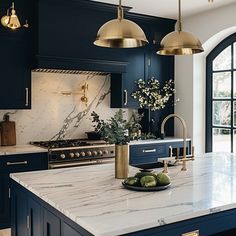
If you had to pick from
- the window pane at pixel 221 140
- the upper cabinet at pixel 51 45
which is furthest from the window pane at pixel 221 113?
the upper cabinet at pixel 51 45

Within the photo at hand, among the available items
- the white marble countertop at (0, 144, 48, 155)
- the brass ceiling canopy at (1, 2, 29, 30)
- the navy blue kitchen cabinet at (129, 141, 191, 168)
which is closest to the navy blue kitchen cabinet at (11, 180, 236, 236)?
the white marble countertop at (0, 144, 48, 155)

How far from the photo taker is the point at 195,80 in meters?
5.45

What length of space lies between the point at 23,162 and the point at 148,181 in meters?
2.26

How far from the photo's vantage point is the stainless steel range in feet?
14.0

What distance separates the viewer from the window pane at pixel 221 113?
517 centimetres

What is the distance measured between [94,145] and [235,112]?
2.04 metres

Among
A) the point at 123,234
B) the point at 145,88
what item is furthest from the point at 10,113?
the point at 123,234

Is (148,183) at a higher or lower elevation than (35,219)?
higher

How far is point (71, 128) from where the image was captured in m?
5.14

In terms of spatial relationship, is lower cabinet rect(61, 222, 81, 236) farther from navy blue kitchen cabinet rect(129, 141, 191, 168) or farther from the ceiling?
the ceiling

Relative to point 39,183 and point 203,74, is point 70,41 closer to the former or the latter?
point 203,74

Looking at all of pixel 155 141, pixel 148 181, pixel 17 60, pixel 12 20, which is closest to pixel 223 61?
pixel 155 141

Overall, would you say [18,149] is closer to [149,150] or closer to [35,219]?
[149,150]

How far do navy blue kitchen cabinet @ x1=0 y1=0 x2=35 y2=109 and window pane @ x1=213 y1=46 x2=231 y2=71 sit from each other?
269 centimetres
